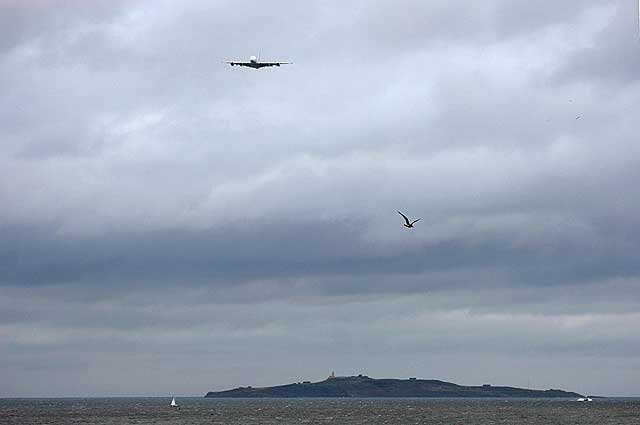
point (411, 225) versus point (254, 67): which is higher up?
point (254, 67)

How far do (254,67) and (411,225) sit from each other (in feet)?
93.2

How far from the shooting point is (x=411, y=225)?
427 feet

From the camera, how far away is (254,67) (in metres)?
120

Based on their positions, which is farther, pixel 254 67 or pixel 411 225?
pixel 411 225
